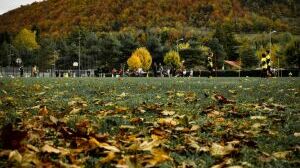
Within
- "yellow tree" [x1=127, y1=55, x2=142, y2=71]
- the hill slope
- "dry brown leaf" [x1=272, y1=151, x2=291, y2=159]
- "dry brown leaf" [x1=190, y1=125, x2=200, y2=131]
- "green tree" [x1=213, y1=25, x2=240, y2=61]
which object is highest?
the hill slope

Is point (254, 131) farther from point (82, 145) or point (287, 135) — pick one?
point (82, 145)

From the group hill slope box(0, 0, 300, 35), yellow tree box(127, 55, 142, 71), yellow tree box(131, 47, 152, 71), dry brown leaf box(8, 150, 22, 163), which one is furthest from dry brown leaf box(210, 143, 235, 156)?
hill slope box(0, 0, 300, 35)

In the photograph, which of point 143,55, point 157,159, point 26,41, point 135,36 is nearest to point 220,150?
point 157,159

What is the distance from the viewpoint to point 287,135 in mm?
4414

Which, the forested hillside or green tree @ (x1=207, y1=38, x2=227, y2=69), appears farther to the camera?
green tree @ (x1=207, y1=38, x2=227, y2=69)

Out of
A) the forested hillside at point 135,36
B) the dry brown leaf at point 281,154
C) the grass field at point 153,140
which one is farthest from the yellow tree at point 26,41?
the dry brown leaf at point 281,154

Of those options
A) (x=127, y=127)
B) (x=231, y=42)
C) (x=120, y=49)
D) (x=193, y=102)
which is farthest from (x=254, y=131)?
(x=231, y=42)

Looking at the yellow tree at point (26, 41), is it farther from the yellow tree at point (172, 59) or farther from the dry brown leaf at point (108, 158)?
the dry brown leaf at point (108, 158)

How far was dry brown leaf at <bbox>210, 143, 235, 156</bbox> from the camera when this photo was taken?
3.43 metres

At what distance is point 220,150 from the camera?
349cm

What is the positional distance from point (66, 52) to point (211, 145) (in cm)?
11715

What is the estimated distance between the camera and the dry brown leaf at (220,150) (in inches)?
135

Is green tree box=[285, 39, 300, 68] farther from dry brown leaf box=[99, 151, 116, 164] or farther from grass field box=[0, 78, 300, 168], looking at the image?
dry brown leaf box=[99, 151, 116, 164]

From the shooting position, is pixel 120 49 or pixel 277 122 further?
pixel 120 49
